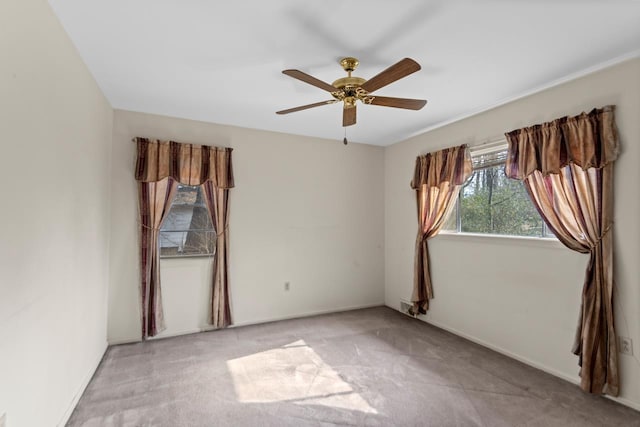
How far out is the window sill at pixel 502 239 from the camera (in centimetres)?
272

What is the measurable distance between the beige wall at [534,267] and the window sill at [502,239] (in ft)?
0.04

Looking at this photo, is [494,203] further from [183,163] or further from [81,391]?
[81,391]

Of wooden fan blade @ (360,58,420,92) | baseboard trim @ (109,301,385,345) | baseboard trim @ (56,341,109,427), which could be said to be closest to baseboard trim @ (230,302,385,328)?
baseboard trim @ (109,301,385,345)

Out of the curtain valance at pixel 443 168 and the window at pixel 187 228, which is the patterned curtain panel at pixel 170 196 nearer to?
the window at pixel 187 228

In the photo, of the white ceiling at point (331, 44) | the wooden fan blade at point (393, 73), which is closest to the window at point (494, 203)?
the white ceiling at point (331, 44)

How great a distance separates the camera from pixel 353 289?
462 centimetres

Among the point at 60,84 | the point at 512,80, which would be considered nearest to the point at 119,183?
the point at 60,84

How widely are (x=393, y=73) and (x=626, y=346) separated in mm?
2553

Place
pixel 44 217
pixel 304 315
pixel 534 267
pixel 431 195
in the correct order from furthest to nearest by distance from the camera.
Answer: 1. pixel 304 315
2. pixel 431 195
3. pixel 534 267
4. pixel 44 217

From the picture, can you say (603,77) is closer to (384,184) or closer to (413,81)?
(413,81)

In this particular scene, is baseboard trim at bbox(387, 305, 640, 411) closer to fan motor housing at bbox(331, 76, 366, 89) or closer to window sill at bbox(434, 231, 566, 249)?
window sill at bbox(434, 231, 566, 249)

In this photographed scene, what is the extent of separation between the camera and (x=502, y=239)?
3117mm

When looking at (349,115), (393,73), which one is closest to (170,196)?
(349,115)

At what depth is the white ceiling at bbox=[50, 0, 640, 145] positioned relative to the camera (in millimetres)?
1743
